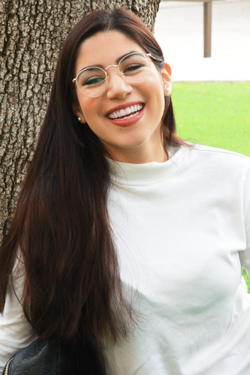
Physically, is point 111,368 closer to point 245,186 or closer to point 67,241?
point 67,241

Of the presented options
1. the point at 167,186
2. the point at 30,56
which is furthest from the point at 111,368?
the point at 30,56

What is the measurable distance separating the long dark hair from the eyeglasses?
3.4 inches

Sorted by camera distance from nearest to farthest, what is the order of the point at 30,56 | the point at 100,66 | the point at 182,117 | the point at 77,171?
the point at 100,66 → the point at 77,171 → the point at 30,56 → the point at 182,117

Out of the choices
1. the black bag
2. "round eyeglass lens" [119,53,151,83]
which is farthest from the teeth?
the black bag

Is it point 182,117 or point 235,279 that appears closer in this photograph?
point 235,279

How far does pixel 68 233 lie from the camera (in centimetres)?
193

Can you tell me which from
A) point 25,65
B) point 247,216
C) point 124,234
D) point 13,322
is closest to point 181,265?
point 124,234

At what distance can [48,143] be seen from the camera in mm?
2055

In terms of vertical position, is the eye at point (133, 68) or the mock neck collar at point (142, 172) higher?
the eye at point (133, 68)

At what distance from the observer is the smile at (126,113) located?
1.90 m

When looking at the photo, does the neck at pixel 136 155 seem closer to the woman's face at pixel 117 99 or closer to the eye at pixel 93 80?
the woman's face at pixel 117 99

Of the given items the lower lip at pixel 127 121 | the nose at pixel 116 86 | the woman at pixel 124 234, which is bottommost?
the woman at pixel 124 234

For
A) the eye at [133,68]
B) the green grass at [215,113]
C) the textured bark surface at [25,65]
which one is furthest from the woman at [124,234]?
the green grass at [215,113]

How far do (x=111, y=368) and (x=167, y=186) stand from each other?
798 mm
